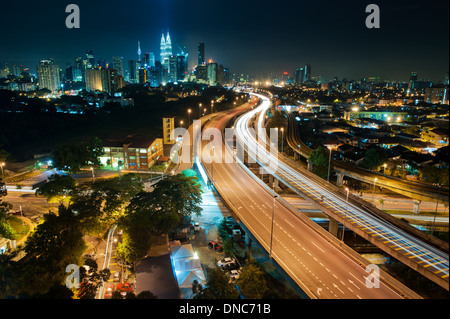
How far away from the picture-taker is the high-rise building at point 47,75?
57875mm

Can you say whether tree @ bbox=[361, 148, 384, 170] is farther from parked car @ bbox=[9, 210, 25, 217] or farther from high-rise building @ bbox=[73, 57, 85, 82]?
high-rise building @ bbox=[73, 57, 85, 82]

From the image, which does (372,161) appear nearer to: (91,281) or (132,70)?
(91,281)

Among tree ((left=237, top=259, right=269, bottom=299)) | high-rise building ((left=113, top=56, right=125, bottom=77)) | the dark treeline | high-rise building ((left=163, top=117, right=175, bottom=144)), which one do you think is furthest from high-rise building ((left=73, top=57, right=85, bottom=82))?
tree ((left=237, top=259, right=269, bottom=299))

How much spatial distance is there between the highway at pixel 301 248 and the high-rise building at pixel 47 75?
63.2 m

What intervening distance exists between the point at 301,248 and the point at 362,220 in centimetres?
160

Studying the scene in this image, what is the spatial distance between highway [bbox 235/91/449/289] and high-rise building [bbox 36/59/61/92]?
201 ft

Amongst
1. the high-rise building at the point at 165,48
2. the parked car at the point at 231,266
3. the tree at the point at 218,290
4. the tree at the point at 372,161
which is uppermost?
the high-rise building at the point at 165,48

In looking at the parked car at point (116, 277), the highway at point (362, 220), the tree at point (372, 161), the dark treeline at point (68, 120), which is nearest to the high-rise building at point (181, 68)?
the dark treeline at point (68, 120)

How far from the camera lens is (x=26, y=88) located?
47.3 m

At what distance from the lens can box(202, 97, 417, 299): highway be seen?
17.8ft

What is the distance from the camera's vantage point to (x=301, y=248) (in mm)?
6875

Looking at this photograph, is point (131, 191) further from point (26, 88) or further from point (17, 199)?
point (26, 88)

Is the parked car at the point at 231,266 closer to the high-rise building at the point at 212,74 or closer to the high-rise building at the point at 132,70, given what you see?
the high-rise building at the point at 212,74

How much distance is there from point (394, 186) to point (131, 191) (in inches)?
376
